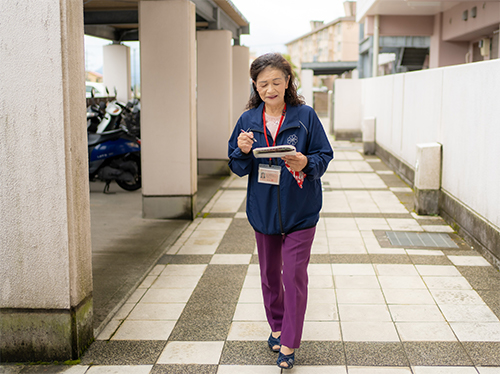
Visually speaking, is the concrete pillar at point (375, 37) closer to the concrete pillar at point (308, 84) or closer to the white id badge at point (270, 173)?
the concrete pillar at point (308, 84)

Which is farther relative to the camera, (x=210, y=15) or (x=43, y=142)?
(x=210, y=15)

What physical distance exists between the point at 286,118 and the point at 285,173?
1.04ft

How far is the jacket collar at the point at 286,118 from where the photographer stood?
334 cm

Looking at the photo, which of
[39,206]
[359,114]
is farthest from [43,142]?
[359,114]

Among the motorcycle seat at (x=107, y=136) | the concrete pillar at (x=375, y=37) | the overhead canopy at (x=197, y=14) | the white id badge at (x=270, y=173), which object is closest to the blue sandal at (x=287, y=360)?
the white id badge at (x=270, y=173)

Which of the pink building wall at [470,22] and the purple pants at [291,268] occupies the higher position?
the pink building wall at [470,22]

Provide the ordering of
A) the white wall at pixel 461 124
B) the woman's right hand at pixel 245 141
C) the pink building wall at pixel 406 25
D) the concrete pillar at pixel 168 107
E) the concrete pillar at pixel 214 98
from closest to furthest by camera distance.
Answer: the woman's right hand at pixel 245 141
the white wall at pixel 461 124
the concrete pillar at pixel 168 107
the concrete pillar at pixel 214 98
the pink building wall at pixel 406 25

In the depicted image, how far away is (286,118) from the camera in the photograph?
3.36 metres

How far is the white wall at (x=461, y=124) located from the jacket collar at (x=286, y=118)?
2887 millimetres

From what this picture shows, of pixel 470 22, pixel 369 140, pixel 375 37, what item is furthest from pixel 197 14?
pixel 375 37

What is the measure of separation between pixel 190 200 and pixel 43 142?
14.2ft

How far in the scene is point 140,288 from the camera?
5.04m

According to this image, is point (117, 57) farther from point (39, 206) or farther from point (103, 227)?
point (39, 206)

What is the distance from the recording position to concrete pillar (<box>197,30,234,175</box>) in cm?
1077
